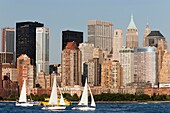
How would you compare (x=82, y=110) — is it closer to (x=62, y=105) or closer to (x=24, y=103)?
(x=62, y=105)

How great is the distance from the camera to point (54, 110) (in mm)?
124938

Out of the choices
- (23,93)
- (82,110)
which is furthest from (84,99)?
(23,93)

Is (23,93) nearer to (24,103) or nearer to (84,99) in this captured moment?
(24,103)

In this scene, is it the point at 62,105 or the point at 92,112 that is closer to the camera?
the point at 92,112

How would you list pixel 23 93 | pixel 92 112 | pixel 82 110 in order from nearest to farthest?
1. pixel 92 112
2. pixel 82 110
3. pixel 23 93

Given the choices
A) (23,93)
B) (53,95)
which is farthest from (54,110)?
(23,93)

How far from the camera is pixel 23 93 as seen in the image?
169m

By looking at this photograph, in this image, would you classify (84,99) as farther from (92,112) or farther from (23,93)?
(23,93)

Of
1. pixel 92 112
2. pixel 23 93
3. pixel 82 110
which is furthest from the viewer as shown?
pixel 23 93

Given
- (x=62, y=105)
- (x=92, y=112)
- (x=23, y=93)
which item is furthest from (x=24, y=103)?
(x=92, y=112)

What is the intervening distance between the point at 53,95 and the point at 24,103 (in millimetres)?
49331

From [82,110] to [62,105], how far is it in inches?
346

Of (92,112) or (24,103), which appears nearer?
(92,112)

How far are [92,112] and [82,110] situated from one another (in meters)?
8.77
